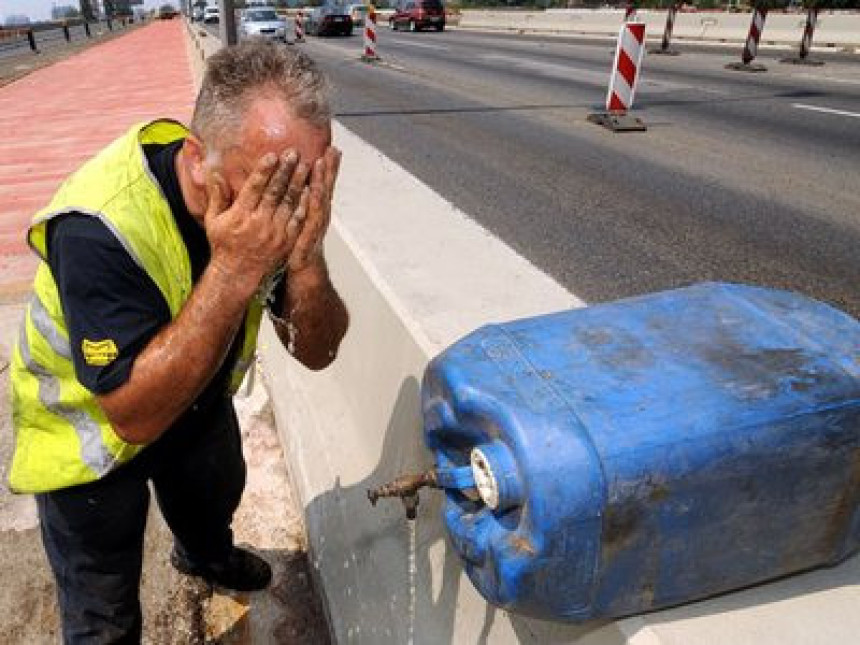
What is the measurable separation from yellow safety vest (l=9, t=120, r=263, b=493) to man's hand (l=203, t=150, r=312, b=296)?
0.20 m

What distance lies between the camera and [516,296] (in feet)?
7.91

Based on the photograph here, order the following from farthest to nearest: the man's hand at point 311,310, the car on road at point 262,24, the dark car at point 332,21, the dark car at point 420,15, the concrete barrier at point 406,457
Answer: the dark car at point 420,15, the dark car at point 332,21, the car on road at point 262,24, the man's hand at point 311,310, the concrete barrier at point 406,457

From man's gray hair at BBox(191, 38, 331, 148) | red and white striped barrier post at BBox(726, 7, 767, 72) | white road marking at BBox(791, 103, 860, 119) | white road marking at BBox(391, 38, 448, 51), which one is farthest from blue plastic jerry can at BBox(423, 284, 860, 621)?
white road marking at BBox(391, 38, 448, 51)

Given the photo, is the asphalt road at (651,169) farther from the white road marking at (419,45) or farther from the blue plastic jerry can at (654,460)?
the white road marking at (419,45)

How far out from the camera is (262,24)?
28.6 m

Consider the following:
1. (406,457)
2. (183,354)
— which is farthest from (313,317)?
(183,354)

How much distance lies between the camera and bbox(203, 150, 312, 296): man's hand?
1.44 m

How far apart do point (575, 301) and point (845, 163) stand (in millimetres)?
6208

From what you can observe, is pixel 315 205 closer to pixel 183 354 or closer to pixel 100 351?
pixel 183 354

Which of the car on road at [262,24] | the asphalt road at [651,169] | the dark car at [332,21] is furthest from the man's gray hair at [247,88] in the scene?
the dark car at [332,21]

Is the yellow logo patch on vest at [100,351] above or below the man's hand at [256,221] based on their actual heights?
below

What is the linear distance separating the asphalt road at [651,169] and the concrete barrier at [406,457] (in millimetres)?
756

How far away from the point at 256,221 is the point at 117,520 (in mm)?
1046

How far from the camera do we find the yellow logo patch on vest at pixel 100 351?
4.90ft
